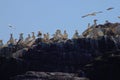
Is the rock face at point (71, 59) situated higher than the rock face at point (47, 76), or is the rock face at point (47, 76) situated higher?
the rock face at point (71, 59)

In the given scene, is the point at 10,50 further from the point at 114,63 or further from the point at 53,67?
the point at 114,63

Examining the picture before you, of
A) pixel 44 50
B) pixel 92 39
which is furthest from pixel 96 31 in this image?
pixel 44 50

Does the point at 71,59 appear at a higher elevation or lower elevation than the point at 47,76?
higher

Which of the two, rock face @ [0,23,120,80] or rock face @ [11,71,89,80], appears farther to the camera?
rock face @ [0,23,120,80]

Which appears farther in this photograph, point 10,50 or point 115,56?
point 10,50

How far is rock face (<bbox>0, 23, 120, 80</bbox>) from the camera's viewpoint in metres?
65.5

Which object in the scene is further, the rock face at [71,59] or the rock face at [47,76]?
the rock face at [71,59]

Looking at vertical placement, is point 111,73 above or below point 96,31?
below

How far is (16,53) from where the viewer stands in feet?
228

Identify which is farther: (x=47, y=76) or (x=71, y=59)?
(x=71, y=59)

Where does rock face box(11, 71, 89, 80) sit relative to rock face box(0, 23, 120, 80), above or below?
below

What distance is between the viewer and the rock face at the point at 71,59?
215 feet

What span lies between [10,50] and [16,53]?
7.45ft

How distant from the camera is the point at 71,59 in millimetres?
67312
